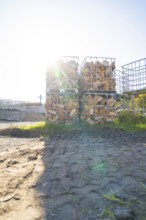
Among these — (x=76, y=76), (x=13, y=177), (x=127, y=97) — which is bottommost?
(x=13, y=177)

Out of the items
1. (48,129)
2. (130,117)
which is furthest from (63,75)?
(130,117)

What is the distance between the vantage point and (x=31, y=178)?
7.78 feet

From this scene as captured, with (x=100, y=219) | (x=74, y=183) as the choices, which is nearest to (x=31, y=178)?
(x=74, y=183)

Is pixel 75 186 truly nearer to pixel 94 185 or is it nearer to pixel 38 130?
pixel 94 185

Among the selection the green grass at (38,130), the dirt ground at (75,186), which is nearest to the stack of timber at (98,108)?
the green grass at (38,130)

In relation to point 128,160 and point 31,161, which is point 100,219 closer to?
A: point 128,160

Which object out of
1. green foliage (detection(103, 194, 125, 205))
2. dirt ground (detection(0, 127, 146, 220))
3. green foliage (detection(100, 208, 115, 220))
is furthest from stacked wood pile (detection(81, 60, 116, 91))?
green foliage (detection(100, 208, 115, 220))

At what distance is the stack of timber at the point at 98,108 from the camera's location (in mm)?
7105

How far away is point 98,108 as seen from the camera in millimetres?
7168

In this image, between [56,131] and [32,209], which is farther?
[56,131]

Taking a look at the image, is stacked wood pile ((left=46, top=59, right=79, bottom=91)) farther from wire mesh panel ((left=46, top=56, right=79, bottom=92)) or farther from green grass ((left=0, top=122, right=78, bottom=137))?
green grass ((left=0, top=122, right=78, bottom=137))

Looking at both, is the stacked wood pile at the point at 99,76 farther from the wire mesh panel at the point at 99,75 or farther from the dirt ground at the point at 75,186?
the dirt ground at the point at 75,186

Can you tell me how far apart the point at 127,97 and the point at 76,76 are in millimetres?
2194

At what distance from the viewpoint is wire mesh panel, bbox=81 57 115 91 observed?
7352mm
